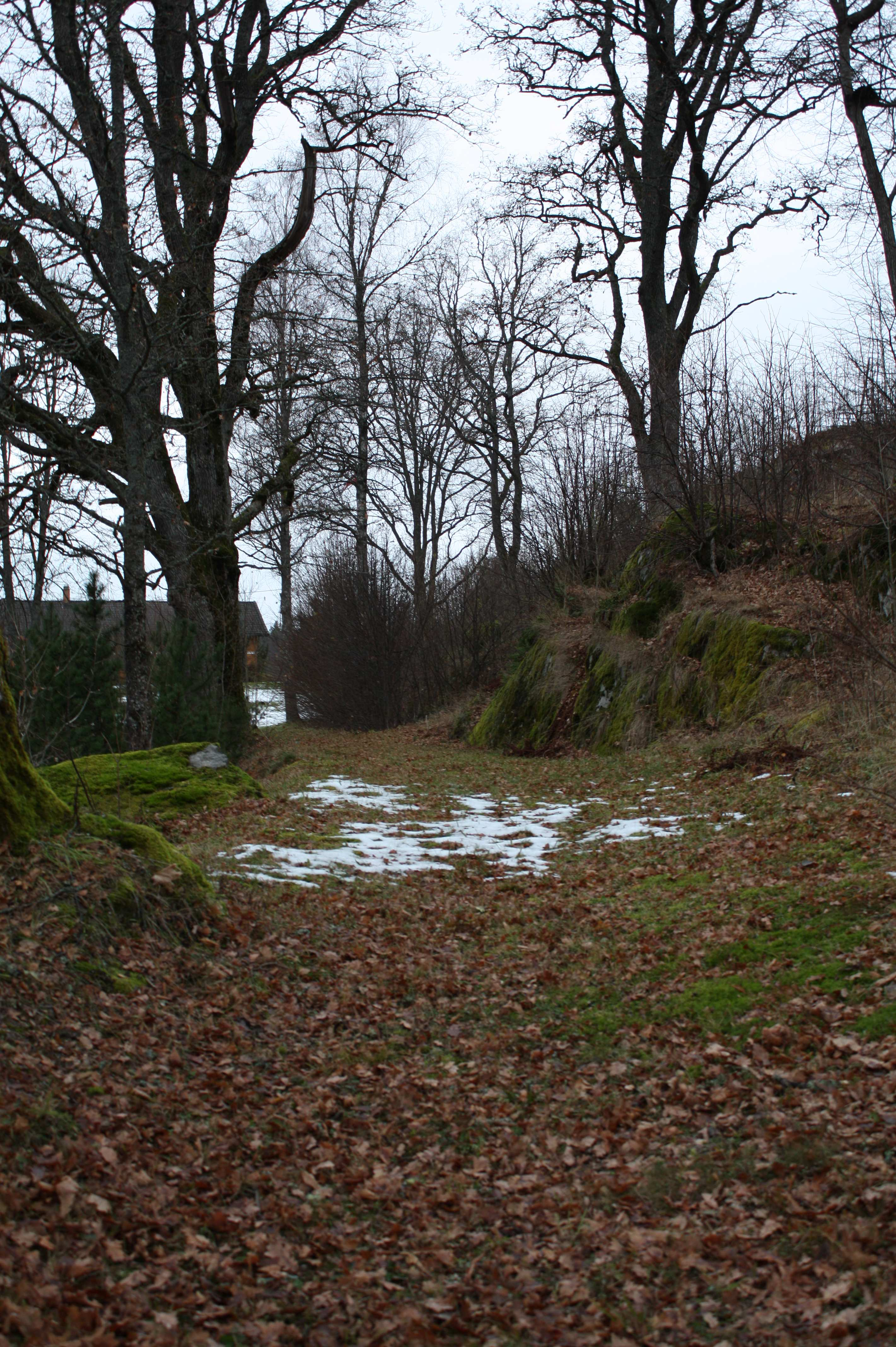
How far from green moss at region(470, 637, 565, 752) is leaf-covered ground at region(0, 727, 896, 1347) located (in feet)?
29.8

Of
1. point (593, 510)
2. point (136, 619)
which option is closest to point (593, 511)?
point (593, 510)

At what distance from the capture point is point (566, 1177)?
11.2 ft

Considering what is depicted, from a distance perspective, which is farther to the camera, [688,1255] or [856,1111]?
[856,1111]

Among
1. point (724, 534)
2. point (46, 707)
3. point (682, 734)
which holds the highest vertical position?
point (724, 534)

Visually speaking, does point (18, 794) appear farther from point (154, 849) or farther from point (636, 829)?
point (636, 829)

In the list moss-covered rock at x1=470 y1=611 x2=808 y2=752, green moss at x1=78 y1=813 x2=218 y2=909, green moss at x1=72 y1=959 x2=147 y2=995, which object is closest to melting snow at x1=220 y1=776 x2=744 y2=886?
green moss at x1=78 y1=813 x2=218 y2=909

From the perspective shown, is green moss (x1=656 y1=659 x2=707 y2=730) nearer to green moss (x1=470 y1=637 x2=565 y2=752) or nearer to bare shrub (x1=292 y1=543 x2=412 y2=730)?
green moss (x1=470 y1=637 x2=565 y2=752)

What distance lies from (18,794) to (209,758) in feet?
17.5

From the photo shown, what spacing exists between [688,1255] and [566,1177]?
632 millimetres

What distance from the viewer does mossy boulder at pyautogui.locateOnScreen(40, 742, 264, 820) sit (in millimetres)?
8797

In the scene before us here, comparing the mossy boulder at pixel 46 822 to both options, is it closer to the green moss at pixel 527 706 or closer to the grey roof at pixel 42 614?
the grey roof at pixel 42 614

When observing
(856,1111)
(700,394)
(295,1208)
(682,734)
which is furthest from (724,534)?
(295,1208)

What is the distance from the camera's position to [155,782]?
975 centimetres

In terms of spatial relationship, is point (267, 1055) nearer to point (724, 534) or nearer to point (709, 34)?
point (724, 534)
